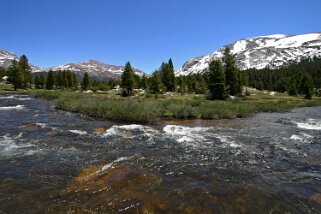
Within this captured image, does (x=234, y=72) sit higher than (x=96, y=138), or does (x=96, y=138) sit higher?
(x=234, y=72)

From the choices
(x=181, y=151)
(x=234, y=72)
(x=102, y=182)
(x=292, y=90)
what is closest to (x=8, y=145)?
(x=102, y=182)

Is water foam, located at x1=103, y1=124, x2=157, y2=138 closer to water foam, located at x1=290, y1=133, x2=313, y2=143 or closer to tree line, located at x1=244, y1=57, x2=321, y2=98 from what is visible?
water foam, located at x1=290, y1=133, x2=313, y2=143

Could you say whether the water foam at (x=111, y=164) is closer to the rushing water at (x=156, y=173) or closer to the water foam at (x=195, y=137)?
the rushing water at (x=156, y=173)

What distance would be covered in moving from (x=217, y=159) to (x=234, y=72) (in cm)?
5747

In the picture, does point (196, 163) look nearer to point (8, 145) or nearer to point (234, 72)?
point (8, 145)

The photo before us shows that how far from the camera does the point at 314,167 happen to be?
1398cm

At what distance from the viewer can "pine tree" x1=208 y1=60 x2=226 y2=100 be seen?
59.6 m

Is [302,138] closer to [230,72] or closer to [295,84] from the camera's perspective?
[230,72]

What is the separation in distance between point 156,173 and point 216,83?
162 feet

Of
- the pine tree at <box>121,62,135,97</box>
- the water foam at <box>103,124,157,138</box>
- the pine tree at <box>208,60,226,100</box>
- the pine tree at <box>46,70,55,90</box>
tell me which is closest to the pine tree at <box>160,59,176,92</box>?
the pine tree at <box>121,62,135,97</box>

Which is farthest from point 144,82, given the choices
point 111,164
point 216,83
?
point 111,164

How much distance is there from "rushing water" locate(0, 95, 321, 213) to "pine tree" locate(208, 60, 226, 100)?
1555 inches

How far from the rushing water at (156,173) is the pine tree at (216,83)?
39.5m

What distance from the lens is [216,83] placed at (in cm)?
5950
